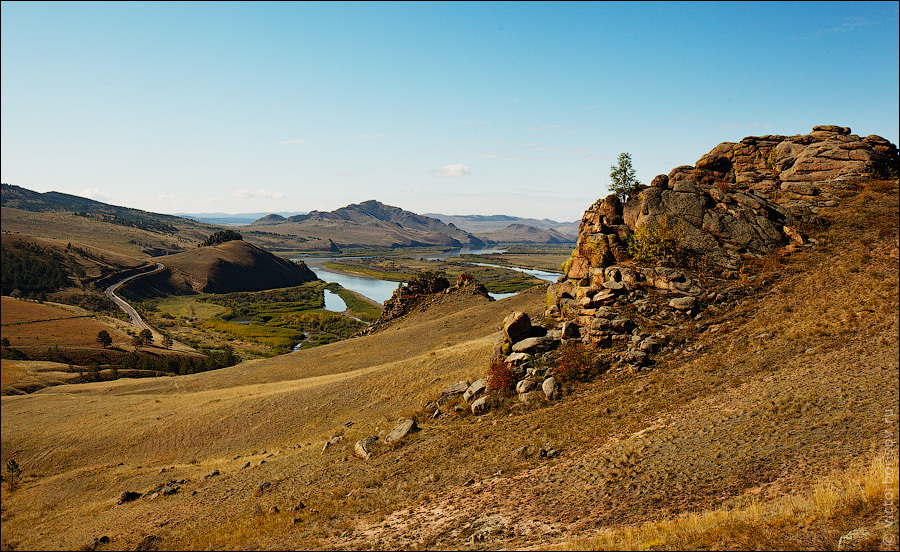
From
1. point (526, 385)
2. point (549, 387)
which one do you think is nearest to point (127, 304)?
point (526, 385)

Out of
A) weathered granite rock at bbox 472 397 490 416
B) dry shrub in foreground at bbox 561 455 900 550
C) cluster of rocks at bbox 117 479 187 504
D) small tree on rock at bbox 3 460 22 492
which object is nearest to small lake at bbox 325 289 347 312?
small tree on rock at bbox 3 460 22 492

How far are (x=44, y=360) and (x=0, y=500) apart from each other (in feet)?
161

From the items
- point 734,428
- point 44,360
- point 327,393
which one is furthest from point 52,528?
point 44,360

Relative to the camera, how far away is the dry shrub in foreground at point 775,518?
9820 mm

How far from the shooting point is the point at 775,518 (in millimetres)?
10414

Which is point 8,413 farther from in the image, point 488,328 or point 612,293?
point 612,293

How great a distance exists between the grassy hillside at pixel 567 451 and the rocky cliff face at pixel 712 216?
187cm

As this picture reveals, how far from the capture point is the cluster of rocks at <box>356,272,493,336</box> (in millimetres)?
62450

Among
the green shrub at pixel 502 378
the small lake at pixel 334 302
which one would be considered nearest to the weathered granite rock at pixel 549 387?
the green shrub at pixel 502 378

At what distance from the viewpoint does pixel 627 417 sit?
18422mm

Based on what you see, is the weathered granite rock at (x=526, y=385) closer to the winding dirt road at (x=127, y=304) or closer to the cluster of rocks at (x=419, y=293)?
the cluster of rocks at (x=419, y=293)

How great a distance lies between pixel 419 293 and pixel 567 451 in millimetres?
49939

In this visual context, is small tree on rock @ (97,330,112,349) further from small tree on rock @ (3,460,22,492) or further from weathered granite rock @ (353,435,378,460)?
weathered granite rock @ (353,435,378,460)

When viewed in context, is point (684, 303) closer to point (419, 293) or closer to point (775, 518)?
point (775, 518)
